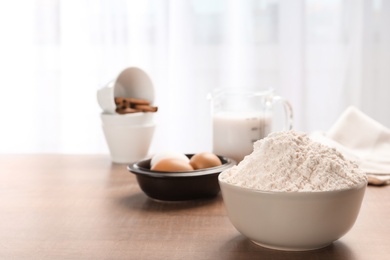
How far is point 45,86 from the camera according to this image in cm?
330

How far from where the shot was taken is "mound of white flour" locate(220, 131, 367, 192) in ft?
3.00

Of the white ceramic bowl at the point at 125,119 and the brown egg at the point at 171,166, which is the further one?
the white ceramic bowl at the point at 125,119

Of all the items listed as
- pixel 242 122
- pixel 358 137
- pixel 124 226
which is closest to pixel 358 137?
pixel 358 137

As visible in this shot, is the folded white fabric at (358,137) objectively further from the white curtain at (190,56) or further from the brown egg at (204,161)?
the white curtain at (190,56)

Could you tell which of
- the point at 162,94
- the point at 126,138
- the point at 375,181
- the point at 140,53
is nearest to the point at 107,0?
the point at 140,53

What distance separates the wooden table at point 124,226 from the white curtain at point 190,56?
170 cm

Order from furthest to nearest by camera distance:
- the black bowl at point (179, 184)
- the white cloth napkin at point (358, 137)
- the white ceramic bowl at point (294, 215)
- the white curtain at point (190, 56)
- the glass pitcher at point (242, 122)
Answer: the white curtain at point (190, 56) < the white cloth napkin at point (358, 137) < the glass pitcher at point (242, 122) < the black bowl at point (179, 184) < the white ceramic bowl at point (294, 215)

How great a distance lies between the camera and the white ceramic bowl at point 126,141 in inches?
67.2

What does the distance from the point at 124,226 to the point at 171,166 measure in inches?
8.5

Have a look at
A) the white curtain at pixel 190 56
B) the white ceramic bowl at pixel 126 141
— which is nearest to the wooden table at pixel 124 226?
the white ceramic bowl at pixel 126 141

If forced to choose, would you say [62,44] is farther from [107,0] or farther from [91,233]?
[91,233]

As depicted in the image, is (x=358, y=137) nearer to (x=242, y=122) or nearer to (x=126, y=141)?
(x=242, y=122)

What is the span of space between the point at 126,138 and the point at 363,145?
27.9 inches

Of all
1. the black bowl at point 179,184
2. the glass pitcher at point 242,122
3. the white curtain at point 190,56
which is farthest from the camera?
the white curtain at point 190,56
